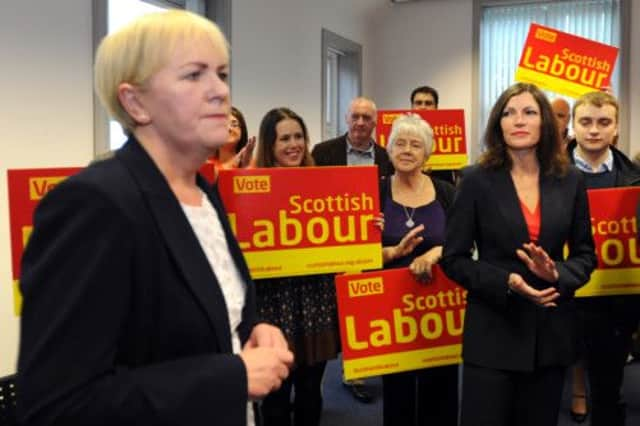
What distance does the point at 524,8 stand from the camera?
23.9 ft

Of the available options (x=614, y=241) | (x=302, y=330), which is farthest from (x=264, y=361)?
(x=614, y=241)

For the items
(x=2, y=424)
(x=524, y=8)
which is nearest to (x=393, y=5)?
(x=524, y=8)

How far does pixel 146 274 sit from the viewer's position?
0.97 m

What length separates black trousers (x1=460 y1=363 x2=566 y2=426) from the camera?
2.31m

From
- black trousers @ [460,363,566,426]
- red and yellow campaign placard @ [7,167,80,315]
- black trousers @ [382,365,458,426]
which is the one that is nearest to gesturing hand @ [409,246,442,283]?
black trousers @ [382,365,458,426]

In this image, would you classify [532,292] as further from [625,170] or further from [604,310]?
[625,170]

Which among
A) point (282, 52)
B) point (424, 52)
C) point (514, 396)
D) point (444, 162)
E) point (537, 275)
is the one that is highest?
point (424, 52)

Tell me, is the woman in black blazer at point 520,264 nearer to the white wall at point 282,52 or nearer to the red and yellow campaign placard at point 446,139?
the red and yellow campaign placard at point 446,139

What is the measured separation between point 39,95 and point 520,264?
269 centimetres

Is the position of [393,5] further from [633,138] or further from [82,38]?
[82,38]

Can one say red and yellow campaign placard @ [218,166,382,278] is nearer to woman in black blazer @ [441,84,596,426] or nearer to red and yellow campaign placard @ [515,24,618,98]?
woman in black blazer @ [441,84,596,426]

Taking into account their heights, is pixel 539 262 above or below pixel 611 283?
above

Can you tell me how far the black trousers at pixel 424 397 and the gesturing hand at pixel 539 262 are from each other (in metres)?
0.86

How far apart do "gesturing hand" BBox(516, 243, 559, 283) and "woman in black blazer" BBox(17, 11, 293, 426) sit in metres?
1.27
